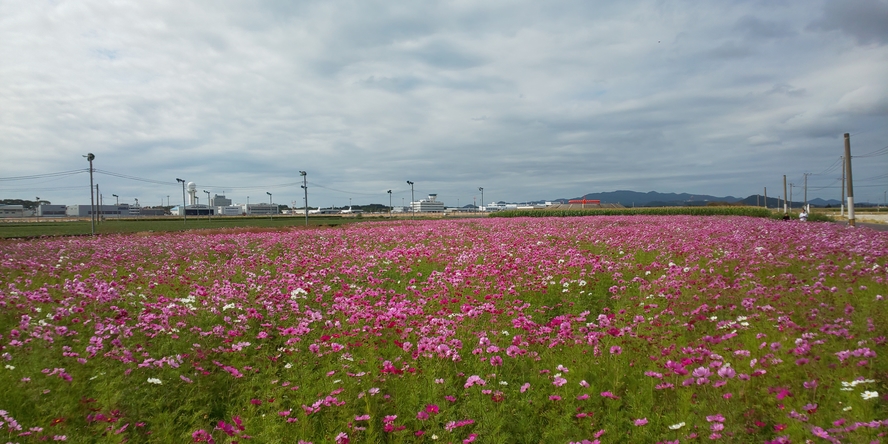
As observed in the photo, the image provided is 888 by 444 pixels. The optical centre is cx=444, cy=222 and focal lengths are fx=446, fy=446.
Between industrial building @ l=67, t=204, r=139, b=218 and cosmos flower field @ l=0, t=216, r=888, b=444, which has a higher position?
industrial building @ l=67, t=204, r=139, b=218

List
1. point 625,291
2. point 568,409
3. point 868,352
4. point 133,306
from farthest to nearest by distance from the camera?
1. point 625,291
2. point 133,306
3. point 568,409
4. point 868,352

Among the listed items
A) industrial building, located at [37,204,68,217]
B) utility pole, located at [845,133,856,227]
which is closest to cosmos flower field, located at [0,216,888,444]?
utility pole, located at [845,133,856,227]

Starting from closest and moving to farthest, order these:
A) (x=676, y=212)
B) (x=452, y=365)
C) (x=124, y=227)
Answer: (x=452, y=365) < (x=676, y=212) < (x=124, y=227)

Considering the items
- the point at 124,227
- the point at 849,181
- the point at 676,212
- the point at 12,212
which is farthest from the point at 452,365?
the point at 12,212

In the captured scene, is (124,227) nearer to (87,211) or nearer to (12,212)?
(12,212)

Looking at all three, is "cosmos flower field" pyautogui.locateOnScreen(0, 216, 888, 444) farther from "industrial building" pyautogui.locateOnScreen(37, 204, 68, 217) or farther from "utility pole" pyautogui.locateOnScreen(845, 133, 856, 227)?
"industrial building" pyautogui.locateOnScreen(37, 204, 68, 217)

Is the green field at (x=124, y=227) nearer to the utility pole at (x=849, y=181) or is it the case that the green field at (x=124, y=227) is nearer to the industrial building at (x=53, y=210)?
the utility pole at (x=849, y=181)

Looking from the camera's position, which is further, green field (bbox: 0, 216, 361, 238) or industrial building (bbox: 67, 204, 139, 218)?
industrial building (bbox: 67, 204, 139, 218)

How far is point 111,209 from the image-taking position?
187500 millimetres

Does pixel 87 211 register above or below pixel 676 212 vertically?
above

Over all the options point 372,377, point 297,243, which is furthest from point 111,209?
point 372,377

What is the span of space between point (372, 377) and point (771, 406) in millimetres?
3593

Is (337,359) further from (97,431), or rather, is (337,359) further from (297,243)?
(297,243)

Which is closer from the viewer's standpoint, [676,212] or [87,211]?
[676,212]
